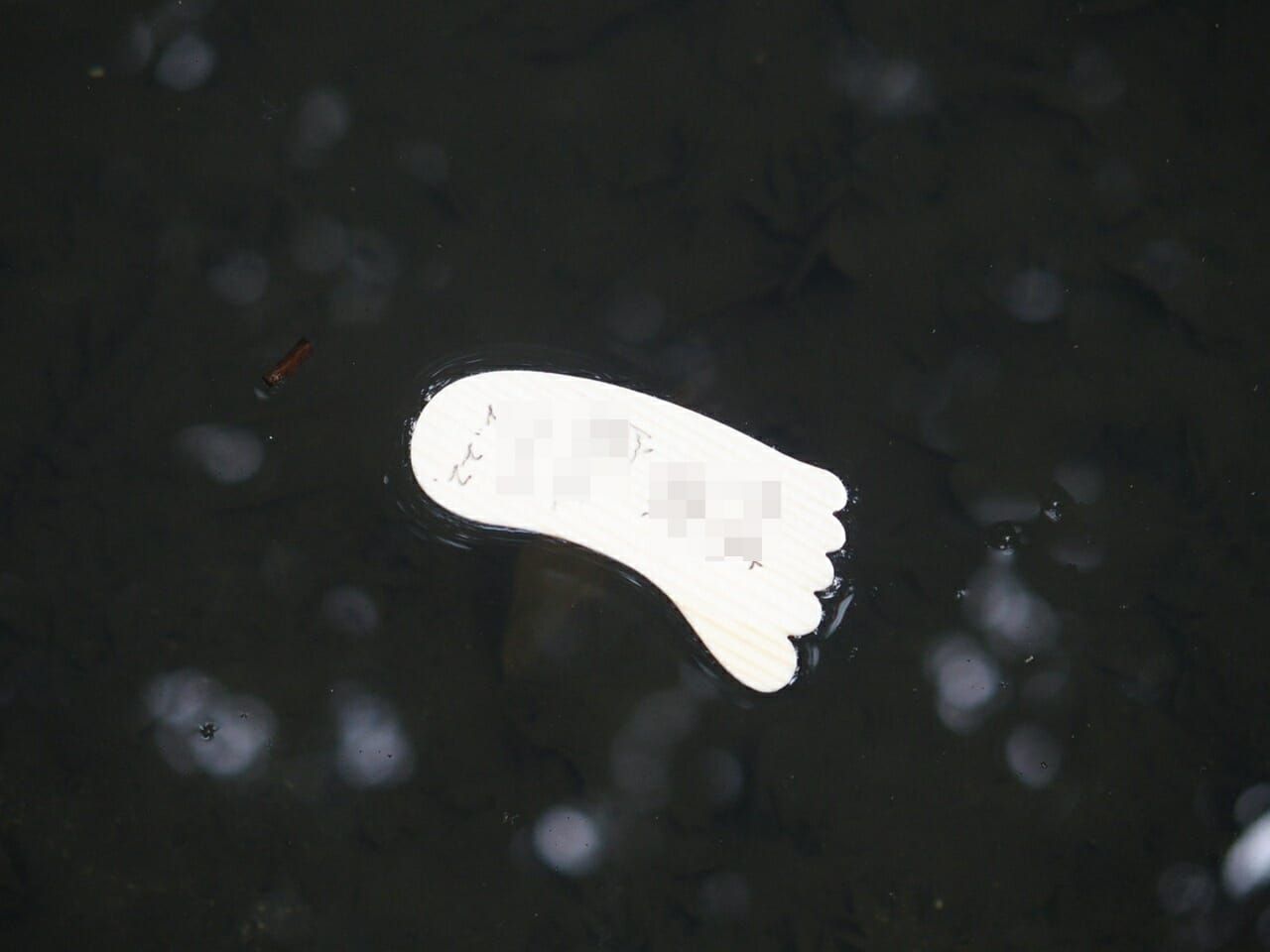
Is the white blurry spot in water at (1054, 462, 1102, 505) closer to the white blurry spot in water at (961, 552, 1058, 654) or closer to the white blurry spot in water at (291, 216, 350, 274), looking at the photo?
the white blurry spot in water at (961, 552, 1058, 654)

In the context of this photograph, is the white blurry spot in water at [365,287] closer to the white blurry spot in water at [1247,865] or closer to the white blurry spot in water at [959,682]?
the white blurry spot in water at [959,682]

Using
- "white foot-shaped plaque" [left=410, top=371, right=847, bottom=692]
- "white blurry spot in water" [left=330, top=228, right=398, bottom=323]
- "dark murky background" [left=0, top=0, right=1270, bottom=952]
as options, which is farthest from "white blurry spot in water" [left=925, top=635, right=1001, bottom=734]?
"white blurry spot in water" [left=330, top=228, right=398, bottom=323]

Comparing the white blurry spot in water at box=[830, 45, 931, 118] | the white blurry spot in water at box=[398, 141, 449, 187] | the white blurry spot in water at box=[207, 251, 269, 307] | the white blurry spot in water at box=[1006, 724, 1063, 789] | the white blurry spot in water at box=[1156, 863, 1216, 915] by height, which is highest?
the white blurry spot in water at box=[830, 45, 931, 118]

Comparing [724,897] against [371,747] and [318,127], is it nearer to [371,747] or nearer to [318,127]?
[371,747]

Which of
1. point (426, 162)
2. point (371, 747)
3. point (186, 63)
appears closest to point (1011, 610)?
point (371, 747)

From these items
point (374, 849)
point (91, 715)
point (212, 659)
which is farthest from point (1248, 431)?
point (91, 715)

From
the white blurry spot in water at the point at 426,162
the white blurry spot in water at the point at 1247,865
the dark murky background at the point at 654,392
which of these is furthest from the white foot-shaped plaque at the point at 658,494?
the white blurry spot in water at the point at 1247,865

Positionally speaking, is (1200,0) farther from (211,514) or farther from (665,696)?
(211,514)
